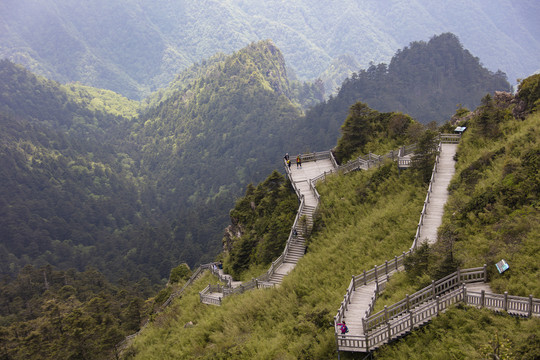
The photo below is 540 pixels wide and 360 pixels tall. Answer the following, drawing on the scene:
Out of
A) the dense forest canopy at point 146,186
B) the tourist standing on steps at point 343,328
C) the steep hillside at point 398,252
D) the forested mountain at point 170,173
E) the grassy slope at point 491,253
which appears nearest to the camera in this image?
the grassy slope at point 491,253

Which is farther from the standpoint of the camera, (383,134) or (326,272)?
(383,134)

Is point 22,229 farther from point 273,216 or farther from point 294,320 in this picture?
point 294,320

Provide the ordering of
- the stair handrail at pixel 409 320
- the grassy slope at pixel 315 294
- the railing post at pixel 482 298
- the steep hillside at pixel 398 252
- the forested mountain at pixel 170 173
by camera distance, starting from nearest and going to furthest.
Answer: the railing post at pixel 482 298
the steep hillside at pixel 398 252
the stair handrail at pixel 409 320
the grassy slope at pixel 315 294
the forested mountain at pixel 170 173

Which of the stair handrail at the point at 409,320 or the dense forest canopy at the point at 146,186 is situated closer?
the stair handrail at the point at 409,320

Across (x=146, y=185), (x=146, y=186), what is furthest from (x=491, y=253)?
(x=146, y=185)

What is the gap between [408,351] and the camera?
1748 cm

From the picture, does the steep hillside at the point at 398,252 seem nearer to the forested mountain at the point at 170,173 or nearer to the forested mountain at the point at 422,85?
the forested mountain at the point at 170,173

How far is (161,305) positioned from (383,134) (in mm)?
23995

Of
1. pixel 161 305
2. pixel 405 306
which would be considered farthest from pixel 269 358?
pixel 161 305

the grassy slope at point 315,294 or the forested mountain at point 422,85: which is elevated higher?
the forested mountain at point 422,85

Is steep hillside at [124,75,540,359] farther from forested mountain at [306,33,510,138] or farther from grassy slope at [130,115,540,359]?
forested mountain at [306,33,510,138]

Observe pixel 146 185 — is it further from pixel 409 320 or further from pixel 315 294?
pixel 409 320

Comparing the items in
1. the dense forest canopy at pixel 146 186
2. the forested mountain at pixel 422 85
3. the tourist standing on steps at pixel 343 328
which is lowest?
the tourist standing on steps at pixel 343 328

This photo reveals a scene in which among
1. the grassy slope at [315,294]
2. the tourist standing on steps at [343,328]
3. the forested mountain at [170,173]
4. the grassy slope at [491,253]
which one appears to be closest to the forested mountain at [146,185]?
the forested mountain at [170,173]
